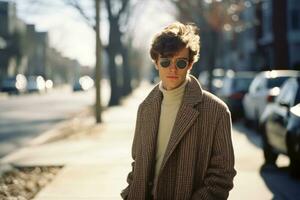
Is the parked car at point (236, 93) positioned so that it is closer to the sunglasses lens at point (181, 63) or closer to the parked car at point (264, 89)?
the parked car at point (264, 89)

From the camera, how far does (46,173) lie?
33.2 feet

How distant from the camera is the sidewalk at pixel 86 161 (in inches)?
327

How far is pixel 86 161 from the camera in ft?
36.9

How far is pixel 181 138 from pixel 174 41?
1.66 feet

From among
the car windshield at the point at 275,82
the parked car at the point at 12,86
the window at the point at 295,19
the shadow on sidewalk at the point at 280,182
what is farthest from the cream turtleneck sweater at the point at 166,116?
the parked car at the point at 12,86

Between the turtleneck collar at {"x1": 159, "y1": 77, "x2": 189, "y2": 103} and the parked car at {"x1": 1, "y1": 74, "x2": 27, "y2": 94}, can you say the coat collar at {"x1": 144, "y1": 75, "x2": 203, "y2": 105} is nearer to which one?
the turtleneck collar at {"x1": 159, "y1": 77, "x2": 189, "y2": 103}

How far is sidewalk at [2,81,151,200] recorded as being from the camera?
8.31 metres

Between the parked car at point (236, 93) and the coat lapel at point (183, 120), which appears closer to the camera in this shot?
the coat lapel at point (183, 120)

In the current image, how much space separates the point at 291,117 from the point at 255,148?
154 inches

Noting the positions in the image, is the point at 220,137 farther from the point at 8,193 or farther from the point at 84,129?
the point at 84,129

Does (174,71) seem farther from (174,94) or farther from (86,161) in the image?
(86,161)

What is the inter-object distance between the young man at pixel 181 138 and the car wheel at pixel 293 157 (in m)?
5.42

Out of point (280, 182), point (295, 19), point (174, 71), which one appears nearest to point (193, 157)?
point (174, 71)

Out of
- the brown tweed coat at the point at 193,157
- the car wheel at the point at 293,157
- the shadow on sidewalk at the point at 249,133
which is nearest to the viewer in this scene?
the brown tweed coat at the point at 193,157
